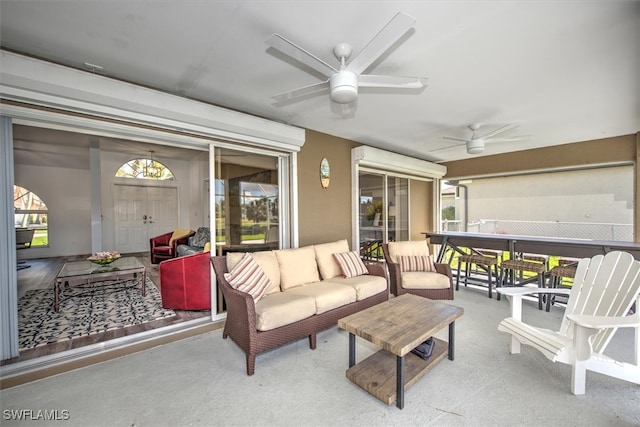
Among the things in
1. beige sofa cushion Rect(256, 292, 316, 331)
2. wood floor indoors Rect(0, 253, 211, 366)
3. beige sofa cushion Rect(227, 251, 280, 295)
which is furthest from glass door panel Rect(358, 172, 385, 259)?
wood floor indoors Rect(0, 253, 211, 366)

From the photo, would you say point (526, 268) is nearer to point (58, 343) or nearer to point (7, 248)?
point (58, 343)

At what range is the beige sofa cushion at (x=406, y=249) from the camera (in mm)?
4098

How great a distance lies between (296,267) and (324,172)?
1790 millimetres

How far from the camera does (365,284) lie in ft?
10.4

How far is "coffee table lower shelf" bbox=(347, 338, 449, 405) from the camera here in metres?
1.85

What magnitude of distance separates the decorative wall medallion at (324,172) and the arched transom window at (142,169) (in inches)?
230

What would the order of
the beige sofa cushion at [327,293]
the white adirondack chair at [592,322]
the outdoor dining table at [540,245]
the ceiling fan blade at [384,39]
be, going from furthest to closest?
the outdoor dining table at [540,245]
the beige sofa cushion at [327,293]
the white adirondack chair at [592,322]
the ceiling fan blade at [384,39]

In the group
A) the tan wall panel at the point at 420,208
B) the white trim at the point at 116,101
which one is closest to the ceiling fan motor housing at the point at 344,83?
the white trim at the point at 116,101

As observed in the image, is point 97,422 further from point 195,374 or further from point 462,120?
point 462,120

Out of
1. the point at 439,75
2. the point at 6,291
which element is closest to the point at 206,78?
the point at 439,75

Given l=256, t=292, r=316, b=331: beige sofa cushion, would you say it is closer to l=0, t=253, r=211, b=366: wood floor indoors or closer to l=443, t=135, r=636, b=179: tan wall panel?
l=0, t=253, r=211, b=366: wood floor indoors

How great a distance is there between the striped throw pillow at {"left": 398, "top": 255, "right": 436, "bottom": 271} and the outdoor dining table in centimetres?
144

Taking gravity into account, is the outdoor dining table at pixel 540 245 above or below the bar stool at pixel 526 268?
above

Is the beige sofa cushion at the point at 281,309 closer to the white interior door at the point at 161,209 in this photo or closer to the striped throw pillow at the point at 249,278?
the striped throw pillow at the point at 249,278
